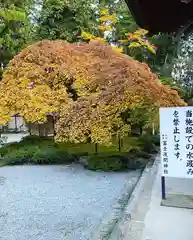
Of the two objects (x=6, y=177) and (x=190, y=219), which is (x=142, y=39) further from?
(x=190, y=219)

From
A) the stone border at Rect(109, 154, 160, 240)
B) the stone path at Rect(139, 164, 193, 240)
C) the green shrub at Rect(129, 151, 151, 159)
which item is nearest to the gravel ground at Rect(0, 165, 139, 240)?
the stone border at Rect(109, 154, 160, 240)

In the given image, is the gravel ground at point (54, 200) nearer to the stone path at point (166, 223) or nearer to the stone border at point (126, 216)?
the stone border at point (126, 216)

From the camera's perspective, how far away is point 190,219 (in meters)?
4.00

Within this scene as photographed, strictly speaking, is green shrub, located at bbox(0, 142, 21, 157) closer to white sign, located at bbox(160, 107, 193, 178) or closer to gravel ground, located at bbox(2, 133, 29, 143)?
gravel ground, located at bbox(2, 133, 29, 143)

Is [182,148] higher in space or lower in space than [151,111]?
lower

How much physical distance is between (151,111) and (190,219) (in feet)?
14.4

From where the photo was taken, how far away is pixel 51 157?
28.6ft

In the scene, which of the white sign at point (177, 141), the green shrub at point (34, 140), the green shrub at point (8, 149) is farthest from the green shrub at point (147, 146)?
the white sign at point (177, 141)

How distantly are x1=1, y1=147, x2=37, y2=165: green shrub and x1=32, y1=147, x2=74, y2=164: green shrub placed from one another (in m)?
0.19

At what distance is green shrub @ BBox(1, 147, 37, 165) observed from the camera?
8695 mm

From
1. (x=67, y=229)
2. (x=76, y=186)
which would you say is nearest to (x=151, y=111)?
(x=76, y=186)

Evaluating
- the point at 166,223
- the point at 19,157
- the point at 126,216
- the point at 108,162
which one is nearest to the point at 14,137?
the point at 19,157

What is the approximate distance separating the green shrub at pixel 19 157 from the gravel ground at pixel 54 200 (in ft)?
1.73

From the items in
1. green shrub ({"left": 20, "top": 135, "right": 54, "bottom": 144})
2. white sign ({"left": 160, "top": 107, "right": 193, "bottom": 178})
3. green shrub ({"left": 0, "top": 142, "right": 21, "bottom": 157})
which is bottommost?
green shrub ({"left": 0, "top": 142, "right": 21, "bottom": 157})
